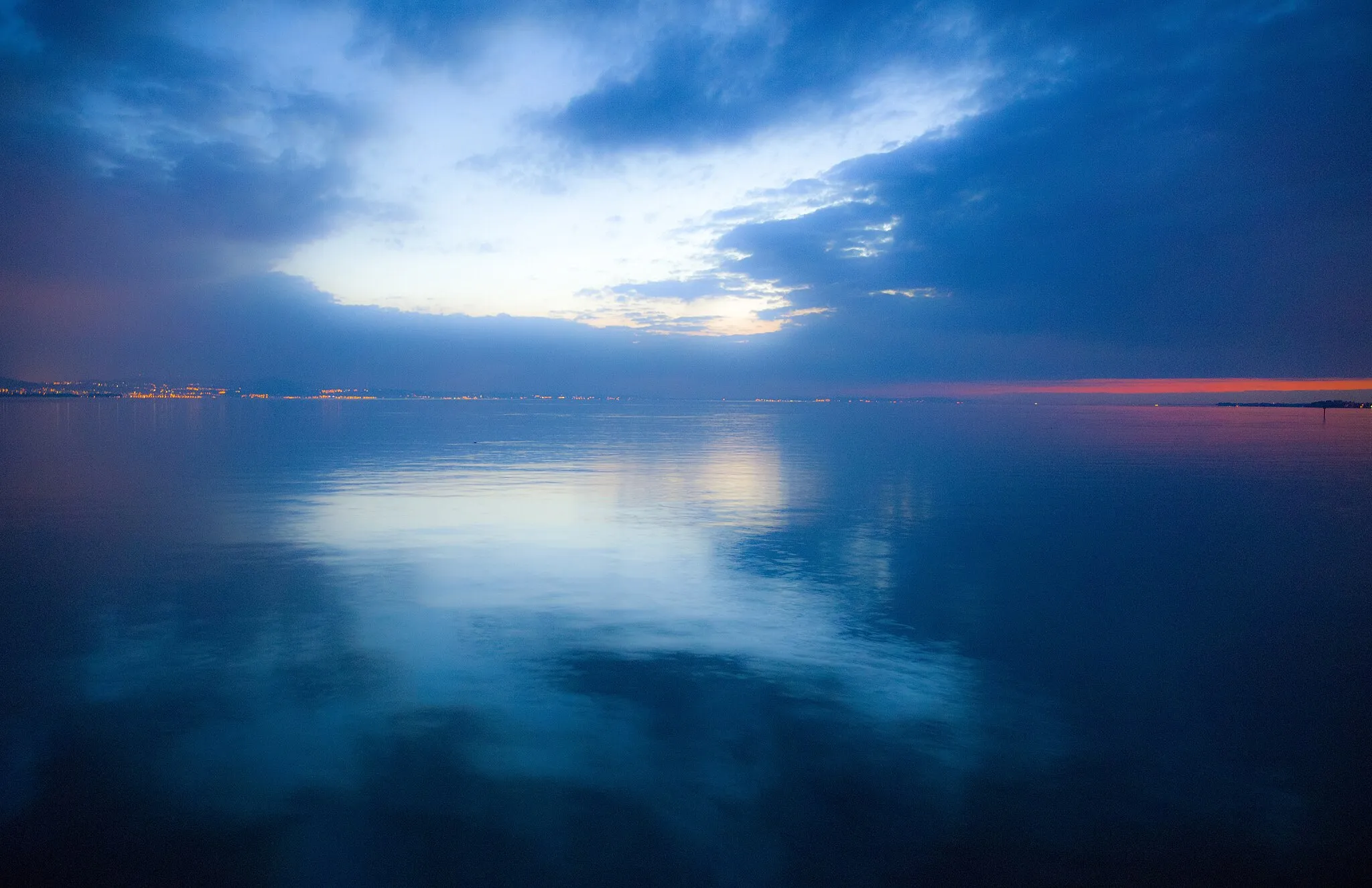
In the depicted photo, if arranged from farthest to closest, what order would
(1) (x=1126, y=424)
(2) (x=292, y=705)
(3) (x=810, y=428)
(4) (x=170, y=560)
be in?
(1) (x=1126, y=424) → (3) (x=810, y=428) → (4) (x=170, y=560) → (2) (x=292, y=705)

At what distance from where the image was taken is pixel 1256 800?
6754 millimetres

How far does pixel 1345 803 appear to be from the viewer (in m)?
6.72

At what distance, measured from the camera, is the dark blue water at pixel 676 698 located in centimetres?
604

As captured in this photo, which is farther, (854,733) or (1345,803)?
(854,733)

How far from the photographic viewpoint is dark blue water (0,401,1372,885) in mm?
6035

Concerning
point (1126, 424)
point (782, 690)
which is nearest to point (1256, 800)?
point (782, 690)

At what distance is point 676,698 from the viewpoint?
8.53 m

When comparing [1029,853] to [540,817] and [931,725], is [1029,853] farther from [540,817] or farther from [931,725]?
[540,817]

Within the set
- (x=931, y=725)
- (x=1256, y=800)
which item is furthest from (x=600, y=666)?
(x=1256, y=800)

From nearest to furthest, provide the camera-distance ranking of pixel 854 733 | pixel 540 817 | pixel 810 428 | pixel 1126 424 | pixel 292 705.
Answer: pixel 540 817, pixel 854 733, pixel 292 705, pixel 810 428, pixel 1126 424

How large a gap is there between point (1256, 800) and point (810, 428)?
230 ft

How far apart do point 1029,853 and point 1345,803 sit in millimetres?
2961

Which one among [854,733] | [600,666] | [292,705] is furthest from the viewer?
[600,666]

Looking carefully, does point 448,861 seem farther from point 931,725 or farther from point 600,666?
point 931,725
